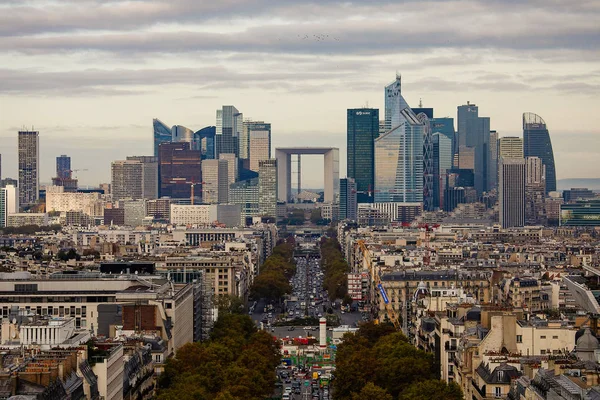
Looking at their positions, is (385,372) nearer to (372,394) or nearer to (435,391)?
(372,394)

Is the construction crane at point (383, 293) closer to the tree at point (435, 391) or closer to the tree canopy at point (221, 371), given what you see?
the tree canopy at point (221, 371)

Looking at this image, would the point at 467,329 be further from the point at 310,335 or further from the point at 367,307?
the point at 367,307

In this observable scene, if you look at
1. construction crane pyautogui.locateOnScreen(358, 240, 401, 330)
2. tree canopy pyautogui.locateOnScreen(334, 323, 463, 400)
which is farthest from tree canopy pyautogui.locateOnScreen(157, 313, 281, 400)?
construction crane pyautogui.locateOnScreen(358, 240, 401, 330)

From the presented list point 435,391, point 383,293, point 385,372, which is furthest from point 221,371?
point 383,293

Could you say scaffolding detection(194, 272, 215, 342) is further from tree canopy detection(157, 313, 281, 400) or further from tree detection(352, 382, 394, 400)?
tree detection(352, 382, 394, 400)

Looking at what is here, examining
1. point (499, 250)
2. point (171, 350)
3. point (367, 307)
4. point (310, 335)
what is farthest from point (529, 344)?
point (499, 250)

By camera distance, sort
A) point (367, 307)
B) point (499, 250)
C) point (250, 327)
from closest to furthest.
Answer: point (250, 327) → point (367, 307) → point (499, 250)
